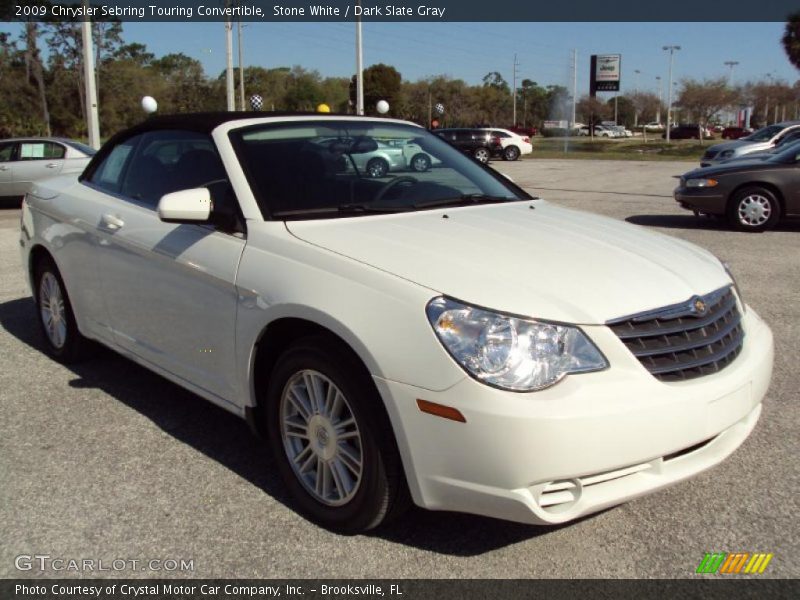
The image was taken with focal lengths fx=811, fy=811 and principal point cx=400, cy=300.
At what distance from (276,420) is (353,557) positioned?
0.68m

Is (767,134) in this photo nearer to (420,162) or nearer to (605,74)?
(420,162)

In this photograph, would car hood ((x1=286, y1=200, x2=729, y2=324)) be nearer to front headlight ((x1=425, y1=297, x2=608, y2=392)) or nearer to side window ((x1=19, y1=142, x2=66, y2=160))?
front headlight ((x1=425, y1=297, x2=608, y2=392))

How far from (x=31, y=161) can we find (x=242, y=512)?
14494 millimetres

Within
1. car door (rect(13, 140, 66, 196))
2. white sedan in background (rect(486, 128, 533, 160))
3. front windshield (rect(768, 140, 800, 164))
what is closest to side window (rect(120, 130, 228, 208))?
front windshield (rect(768, 140, 800, 164))

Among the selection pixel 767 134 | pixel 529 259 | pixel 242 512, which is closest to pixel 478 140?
pixel 767 134

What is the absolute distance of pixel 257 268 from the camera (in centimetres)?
333

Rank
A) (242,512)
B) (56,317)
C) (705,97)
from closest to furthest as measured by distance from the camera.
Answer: (242,512)
(56,317)
(705,97)

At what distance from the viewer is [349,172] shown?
3971 millimetres

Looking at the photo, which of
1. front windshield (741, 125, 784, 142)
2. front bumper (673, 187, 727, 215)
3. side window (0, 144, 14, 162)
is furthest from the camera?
front windshield (741, 125, 784, 142)

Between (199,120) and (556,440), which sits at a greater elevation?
(199,120)

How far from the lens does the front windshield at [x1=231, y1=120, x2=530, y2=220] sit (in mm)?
3684

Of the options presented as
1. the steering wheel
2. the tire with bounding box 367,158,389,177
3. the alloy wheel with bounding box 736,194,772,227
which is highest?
the tire with bounding box 367,158,389,177

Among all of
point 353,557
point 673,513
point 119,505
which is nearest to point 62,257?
point 119,505

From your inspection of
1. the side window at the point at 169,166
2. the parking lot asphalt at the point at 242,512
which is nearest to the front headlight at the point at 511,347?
the parking lot asphalt at the point at 242,512
